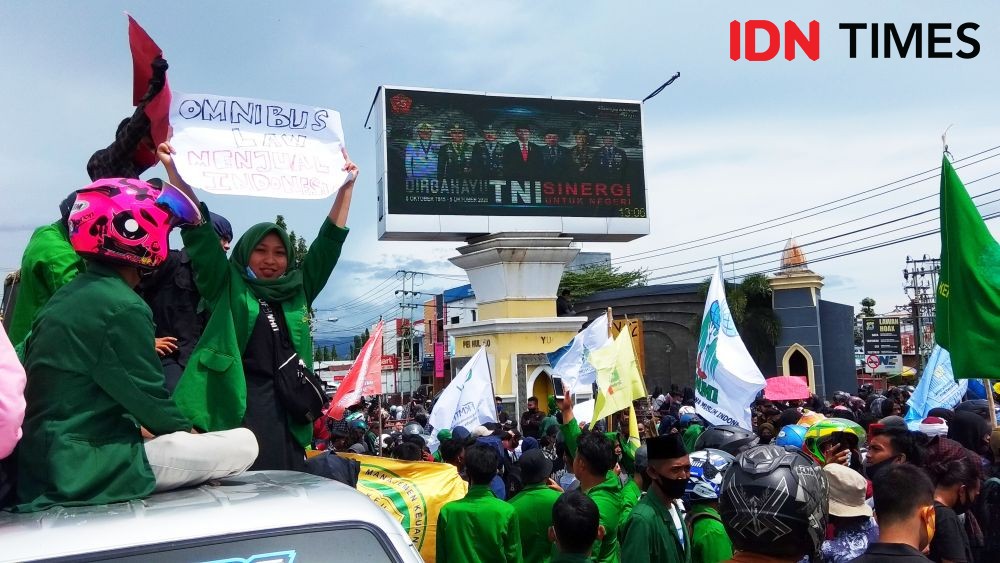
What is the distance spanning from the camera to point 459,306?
185 ft

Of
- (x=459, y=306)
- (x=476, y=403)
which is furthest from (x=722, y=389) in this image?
(x=459, y=306)

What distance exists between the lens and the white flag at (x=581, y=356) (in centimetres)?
1158

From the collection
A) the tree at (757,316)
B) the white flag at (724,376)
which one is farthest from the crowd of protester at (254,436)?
the tree at (757,316)

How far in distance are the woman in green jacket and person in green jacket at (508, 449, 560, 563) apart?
1770 mm

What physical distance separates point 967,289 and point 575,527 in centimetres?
364

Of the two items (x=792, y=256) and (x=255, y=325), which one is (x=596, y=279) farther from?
(x=255, y=325)

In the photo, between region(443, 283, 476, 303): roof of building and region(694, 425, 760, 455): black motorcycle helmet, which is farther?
region(443, 283, 476, 303): roof of building

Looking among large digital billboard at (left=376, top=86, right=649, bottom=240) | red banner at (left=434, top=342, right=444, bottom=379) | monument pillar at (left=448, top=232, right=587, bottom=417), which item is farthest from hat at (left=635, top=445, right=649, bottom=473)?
red banner at (left=434, top=342, right=444, bottom=379)

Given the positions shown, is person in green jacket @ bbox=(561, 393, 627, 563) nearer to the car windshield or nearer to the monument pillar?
the car windshield

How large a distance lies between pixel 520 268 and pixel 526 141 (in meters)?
3.88

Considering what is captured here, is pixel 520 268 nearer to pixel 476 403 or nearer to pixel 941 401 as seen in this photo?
pixel 476 403

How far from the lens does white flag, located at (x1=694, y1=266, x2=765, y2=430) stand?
8.03m

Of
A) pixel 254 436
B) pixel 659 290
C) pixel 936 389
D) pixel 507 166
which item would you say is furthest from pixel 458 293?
pixel 254 436

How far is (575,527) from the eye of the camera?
3844mm
